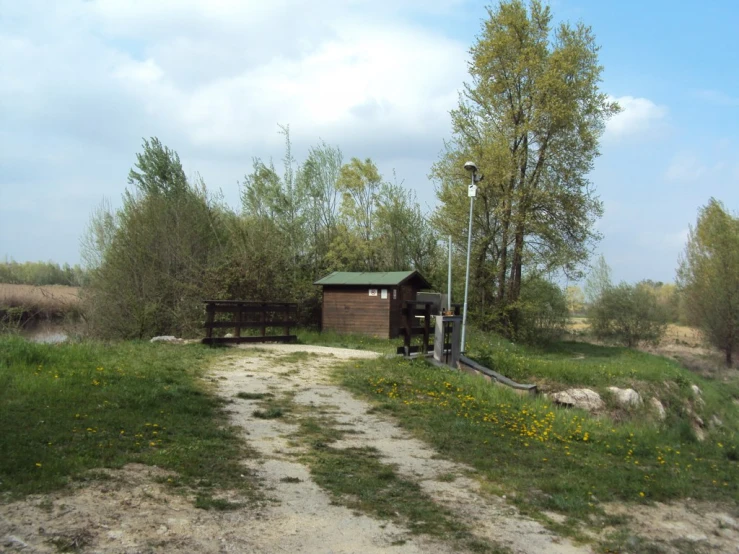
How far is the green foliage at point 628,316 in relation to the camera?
37062 millimetres

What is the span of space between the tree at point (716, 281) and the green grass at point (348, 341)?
2550 centimetres

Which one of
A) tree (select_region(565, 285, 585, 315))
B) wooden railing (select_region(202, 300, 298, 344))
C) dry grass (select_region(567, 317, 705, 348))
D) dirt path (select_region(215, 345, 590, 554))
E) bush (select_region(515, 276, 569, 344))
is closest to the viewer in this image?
dirt path (select_region(215, 345, 590, 554))

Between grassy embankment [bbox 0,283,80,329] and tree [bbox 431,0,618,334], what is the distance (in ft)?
52.6

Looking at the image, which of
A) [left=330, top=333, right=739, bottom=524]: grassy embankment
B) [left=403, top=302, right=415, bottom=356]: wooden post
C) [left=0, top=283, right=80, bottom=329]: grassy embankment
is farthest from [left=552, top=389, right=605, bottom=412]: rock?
[left=0, top=283, right=80, bottom=329]: grassy embankment

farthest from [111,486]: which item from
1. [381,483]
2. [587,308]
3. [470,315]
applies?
[587,308]

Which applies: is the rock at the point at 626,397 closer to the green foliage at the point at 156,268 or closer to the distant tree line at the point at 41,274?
the green foliage at the point at 156,268

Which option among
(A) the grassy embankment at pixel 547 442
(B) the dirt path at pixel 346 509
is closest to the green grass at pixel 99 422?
(B) the dirt path at pixel 346 509

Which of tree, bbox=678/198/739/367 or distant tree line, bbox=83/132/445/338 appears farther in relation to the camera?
tree, bbox=678/198/739/367

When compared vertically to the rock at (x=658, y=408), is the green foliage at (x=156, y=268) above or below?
above

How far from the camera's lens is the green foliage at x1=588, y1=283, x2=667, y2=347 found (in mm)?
37062

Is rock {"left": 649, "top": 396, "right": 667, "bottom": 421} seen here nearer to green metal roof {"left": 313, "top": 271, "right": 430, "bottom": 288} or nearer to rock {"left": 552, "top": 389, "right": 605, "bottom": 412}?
rock {"left": 552, "top": 389, "right": 605, "bottom": 412}

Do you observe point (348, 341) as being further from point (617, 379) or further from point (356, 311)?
point (617, 379)

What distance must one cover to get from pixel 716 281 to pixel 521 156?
18.9 m

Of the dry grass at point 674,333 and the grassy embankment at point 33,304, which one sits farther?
the dry grass at point 674,333
